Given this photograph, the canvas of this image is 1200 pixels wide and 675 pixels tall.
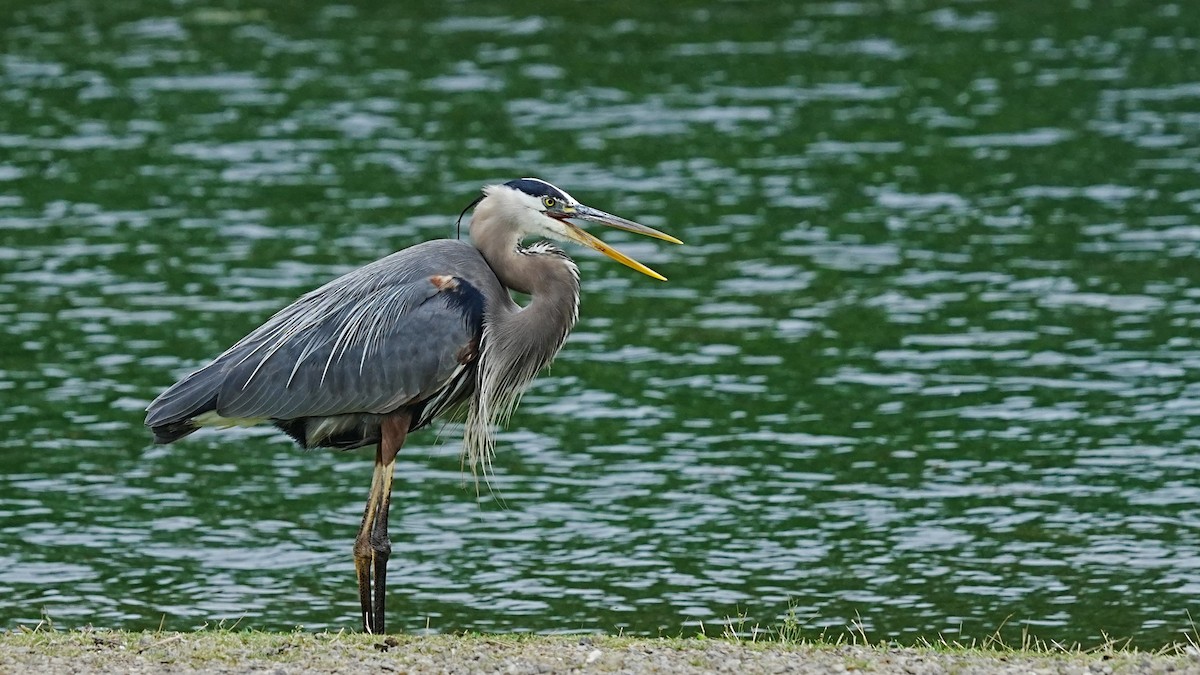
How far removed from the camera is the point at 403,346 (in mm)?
10617

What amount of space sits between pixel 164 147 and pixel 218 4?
968 cm

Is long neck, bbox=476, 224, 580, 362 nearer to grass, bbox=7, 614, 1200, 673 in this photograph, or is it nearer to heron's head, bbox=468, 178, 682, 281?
heron's head, bbox=468, 178, 682, 281

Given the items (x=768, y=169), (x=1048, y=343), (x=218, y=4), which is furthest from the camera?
(x=218, y=4)

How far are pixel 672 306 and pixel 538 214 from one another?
9551 millimetres

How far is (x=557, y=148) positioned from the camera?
25.9 meters

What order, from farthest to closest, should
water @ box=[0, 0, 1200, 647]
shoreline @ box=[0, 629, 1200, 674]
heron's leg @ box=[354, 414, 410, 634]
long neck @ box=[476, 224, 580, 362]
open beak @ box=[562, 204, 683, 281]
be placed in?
water @ box=[0, 0, 1200, 647] → long neck @ box=[476, 224, 580, 362] → open beak @ box=[562, 204, 683, 281] → heron's leg @ box=[354, 414, 410, 634] → shoreline @ box=[0, 629, 1200, 674]

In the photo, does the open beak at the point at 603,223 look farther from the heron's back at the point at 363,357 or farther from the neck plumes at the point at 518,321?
the heron's back at the point at 363,357

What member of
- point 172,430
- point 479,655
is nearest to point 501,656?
point 479,655

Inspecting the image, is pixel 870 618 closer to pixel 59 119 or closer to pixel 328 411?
pixel 328 411

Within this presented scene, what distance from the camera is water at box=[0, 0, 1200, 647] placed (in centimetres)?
1366

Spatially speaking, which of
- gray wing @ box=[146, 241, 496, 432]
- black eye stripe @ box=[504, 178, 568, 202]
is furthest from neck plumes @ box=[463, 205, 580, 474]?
black eye stripe @ box=[504, 178, 568, 202]

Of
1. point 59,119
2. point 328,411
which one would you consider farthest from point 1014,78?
point 328,411

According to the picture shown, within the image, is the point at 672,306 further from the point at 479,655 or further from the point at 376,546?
the point at 479,655

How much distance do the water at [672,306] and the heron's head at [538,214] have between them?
1324 mm
